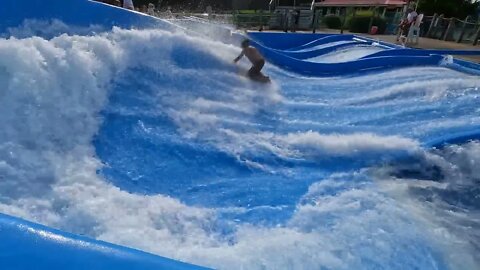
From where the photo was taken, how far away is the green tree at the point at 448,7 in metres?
21.0

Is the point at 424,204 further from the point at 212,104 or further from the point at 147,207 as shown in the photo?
the point at 212,104

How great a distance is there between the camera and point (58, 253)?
1.17m

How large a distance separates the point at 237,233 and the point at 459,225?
153 centimetres

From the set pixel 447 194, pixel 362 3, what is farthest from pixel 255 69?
pixel 362 3

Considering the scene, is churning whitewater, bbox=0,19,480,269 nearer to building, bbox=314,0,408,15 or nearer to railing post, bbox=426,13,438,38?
railing post, bbox=426,13,438,38

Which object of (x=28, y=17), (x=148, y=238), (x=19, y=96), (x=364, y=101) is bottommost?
(x=364, y=101)

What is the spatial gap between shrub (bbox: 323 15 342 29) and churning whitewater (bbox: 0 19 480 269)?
16163mm

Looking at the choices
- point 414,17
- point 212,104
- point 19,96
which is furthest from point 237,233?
point 414,17

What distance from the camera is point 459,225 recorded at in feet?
9.59

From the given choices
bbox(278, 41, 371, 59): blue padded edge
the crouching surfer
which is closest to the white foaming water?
the crouching surfer

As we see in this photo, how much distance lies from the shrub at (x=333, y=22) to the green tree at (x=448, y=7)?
414 cm

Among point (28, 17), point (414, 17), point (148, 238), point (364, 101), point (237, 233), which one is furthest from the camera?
point (414, 17)

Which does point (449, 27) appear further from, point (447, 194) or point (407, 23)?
point (447, 194)

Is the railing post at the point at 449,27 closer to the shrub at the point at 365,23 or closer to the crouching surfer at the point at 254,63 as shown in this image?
the shrub at the point at 365,23
